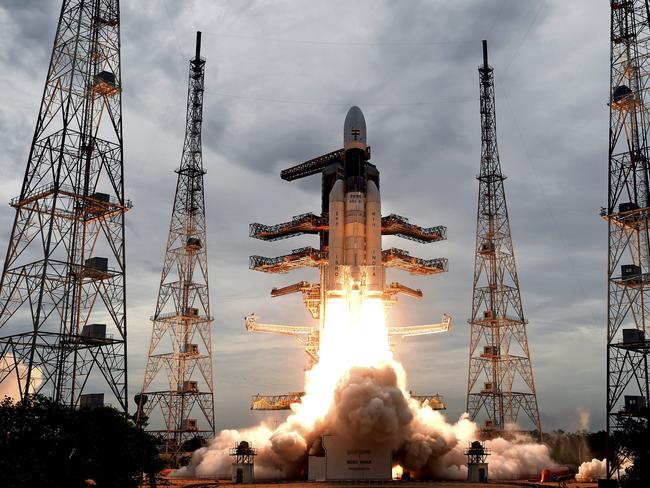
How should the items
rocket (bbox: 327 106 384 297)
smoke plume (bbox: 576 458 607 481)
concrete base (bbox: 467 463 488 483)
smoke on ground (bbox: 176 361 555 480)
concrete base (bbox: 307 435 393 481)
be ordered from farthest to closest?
smoke plume (bbox: 576 458 607 481), rocket (bbox: 327 106 384 297), concrete base (bbox: 467 463 488 483), concrete base (bbox: 307 435 393 481), smoke on ground (bbox: 176 361 555 480)

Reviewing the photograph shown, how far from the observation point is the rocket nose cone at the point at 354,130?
231 feet

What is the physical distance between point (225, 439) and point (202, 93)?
37.6 meters

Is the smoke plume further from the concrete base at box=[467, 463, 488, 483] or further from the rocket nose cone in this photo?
the rocket nose cone

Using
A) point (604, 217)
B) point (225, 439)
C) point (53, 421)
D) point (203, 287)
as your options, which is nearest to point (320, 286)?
point (203, 287)

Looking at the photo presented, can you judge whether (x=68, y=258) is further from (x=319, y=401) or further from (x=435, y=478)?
(x=435, y=478)

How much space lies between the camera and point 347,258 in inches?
2630

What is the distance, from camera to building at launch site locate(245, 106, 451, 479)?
2237 inches

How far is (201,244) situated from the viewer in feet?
260

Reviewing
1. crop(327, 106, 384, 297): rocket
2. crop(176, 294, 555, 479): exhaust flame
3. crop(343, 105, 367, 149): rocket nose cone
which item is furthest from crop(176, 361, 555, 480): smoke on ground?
crop(343, 105, 367, 149): rocket nose cone

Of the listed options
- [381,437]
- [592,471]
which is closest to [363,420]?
[381,437]

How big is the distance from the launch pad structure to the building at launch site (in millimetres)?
87

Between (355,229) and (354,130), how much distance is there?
1001 centimetres

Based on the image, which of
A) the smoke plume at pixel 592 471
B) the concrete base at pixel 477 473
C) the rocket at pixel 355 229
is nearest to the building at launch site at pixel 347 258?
the rocket at pixel 355 229

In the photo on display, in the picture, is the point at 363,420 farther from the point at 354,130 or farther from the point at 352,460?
the point at 354,130
